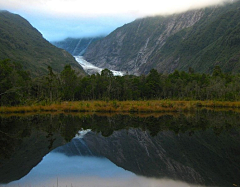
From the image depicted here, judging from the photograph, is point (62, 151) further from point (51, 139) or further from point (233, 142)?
point (233, 142)

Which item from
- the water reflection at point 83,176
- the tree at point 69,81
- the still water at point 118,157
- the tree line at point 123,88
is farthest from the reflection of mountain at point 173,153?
the tree at point 69,81

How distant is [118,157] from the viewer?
13.5 metres

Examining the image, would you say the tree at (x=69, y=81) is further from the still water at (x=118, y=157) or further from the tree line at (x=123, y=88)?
the still water at (x=118, y=157)

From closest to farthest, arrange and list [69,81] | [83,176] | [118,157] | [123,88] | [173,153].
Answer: [83,176] → [118,157] → [173,153] → [69,81] → [123,88]

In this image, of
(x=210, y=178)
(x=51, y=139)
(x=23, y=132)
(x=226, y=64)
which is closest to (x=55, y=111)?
(x=23, y=132)

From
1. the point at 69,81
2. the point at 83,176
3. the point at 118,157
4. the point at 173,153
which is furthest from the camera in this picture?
the point at 69,81

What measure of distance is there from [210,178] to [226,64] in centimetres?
15701

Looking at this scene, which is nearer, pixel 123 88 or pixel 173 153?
pixel 173 153

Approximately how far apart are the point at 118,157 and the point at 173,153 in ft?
10.5

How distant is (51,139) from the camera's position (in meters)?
17.4

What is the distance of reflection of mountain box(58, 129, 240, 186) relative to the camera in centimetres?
1071

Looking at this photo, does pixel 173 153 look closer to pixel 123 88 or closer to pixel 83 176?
pixel 83 176

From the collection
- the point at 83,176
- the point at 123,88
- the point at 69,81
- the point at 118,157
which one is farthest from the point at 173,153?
the point at 69,81

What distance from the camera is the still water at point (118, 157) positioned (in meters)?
10.0
